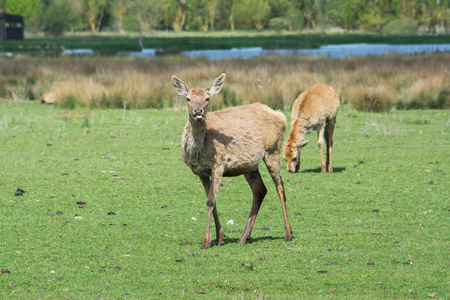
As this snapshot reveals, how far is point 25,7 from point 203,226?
3975 inches

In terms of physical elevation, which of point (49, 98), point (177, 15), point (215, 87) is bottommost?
point (49, 98)

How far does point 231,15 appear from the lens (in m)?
129

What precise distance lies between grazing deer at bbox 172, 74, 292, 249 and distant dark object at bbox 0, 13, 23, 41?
78.7 m

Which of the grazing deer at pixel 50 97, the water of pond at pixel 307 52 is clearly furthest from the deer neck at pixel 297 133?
the water of pond at pixel 307 52

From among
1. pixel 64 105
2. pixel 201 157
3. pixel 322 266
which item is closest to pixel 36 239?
pixel 201 157

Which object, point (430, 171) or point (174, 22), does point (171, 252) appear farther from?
point (174, 22)

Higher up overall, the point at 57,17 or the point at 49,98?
the point at 57,17

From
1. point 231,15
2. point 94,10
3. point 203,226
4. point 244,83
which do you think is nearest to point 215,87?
point 203,226

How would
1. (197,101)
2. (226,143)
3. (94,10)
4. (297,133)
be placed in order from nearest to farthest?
(197,101), (226,143), (297,133), (94,10)

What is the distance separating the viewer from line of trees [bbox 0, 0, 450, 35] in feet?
302

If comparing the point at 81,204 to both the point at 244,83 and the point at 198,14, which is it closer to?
the point at 244,83

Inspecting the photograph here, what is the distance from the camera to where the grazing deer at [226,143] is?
20.8 ft

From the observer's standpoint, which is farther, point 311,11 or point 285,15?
point 285,15

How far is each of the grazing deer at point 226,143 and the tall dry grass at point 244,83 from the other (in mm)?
12864
